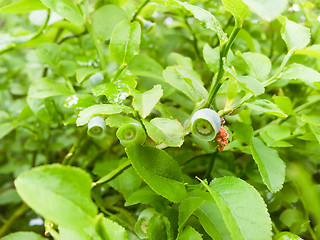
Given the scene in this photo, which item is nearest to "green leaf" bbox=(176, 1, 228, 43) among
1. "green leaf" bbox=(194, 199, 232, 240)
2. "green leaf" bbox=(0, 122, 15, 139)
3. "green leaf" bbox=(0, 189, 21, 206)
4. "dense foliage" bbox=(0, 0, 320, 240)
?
"dense foliage" bbox=(0, 0, 320, 240)

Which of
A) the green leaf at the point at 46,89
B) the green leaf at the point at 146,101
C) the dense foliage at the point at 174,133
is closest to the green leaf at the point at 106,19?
the dense foliage at the point at 174,133

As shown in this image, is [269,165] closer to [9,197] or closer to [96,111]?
[96,111]

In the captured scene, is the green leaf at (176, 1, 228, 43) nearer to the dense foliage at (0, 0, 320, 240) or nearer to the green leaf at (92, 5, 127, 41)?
the dense foliage at (0, 0, 320, 240)

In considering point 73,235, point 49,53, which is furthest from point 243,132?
point 49,53

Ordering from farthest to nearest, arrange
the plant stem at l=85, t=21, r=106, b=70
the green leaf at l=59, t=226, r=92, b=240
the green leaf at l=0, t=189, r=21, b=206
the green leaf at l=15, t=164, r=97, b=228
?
the green leaf at l=0, t=189, r=21, b=206 < the plant stem at l=85, t=21, r=106, b=70 < the green leaf at l=59, t=226, r=92, b=240 < the green leaf at l=15, t=164, r=97, b=228

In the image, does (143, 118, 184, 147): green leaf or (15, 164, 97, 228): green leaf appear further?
(143, 118, 184, 147): green leaf

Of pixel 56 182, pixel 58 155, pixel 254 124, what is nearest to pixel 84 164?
pixel 58 155

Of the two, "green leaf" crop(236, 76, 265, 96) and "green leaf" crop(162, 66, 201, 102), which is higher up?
"green leaf" crop(236, 76, 265, 96)
